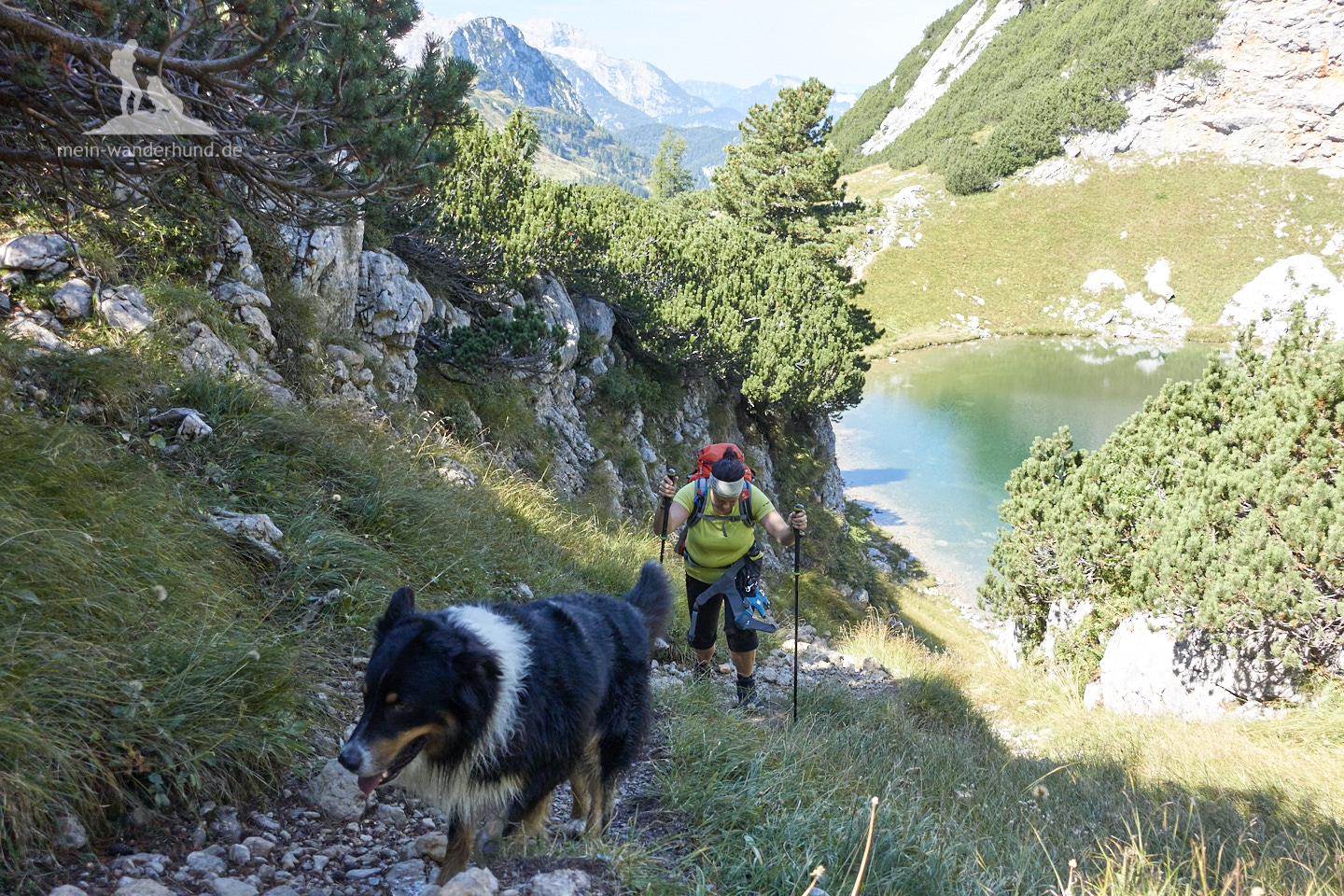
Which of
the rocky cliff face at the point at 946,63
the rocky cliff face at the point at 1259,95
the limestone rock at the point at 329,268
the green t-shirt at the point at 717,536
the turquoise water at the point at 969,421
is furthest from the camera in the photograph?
the rocky cliff face at the point at 946,63

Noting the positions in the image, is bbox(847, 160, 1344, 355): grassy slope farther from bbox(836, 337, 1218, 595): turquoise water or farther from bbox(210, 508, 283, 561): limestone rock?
bbox(210, 508, 283, 561): limestone rock

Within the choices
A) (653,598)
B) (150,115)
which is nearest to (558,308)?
(150,115)

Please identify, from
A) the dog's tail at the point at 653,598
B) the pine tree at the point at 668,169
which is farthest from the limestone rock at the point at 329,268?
the pine tree at the point at 668,169

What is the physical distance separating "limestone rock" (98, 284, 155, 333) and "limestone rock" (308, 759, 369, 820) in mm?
4479

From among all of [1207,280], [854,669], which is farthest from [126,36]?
[1207,280]

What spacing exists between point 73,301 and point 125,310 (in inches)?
13.6

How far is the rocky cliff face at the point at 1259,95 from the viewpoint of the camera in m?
70.5

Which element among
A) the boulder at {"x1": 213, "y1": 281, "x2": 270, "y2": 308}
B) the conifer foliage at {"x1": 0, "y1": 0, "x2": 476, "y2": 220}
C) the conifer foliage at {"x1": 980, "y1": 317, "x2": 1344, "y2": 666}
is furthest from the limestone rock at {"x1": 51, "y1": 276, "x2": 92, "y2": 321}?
the conifer foliage at {"x1": 980, "y1": 317, "x2": 1344, "y2": 666}

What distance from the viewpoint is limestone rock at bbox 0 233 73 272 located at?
5.75 metres

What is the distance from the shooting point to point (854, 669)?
921cm

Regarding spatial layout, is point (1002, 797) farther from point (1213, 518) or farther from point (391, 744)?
point (1213, 518)

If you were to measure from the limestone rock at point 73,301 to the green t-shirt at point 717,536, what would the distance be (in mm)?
4780

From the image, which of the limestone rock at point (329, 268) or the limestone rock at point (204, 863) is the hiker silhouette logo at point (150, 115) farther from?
the limestone rock at point (329, 268)

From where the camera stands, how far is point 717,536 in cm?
554
